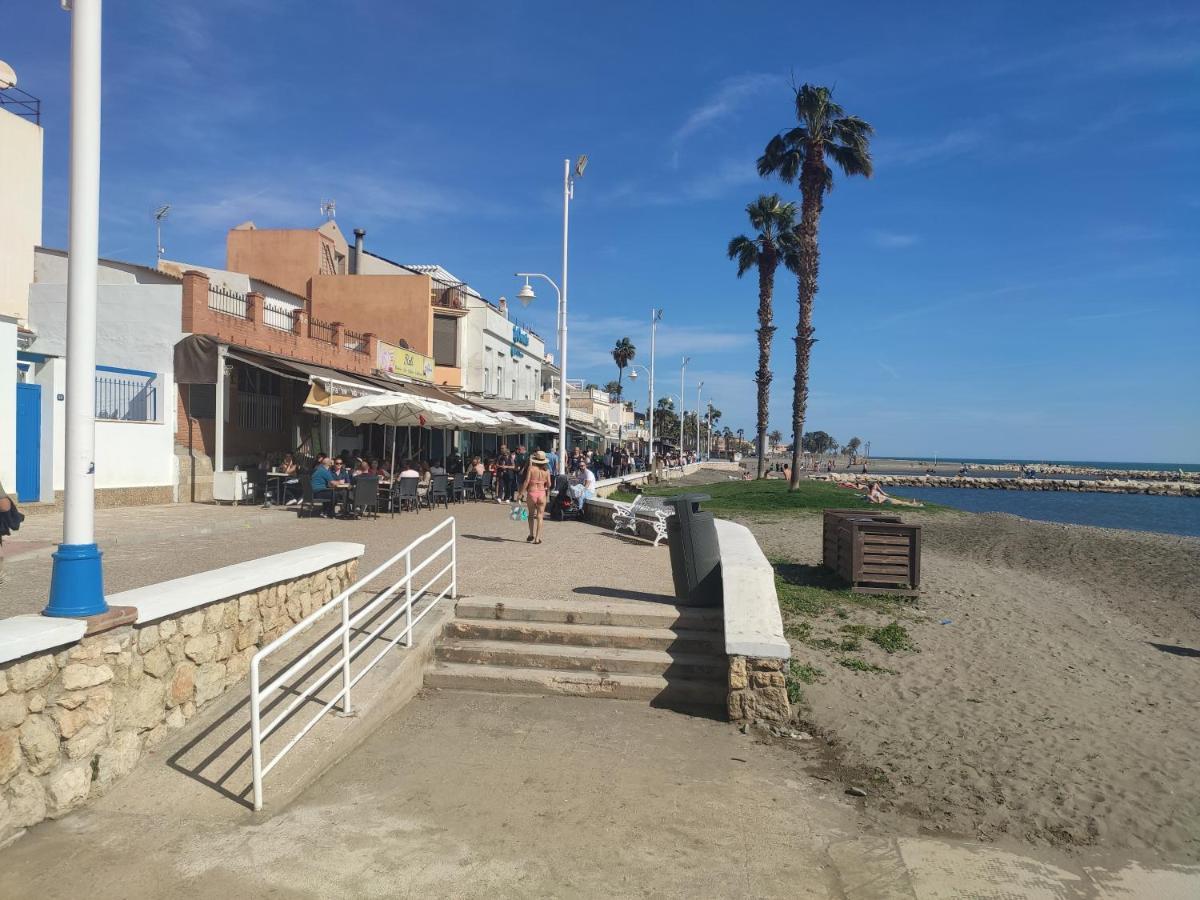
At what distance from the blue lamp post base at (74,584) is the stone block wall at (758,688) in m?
4.12

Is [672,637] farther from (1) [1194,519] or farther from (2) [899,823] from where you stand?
(1) [1194,519]

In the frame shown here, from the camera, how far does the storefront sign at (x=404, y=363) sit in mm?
26000

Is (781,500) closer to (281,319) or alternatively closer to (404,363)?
(404,363)

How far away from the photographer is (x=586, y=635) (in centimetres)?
691

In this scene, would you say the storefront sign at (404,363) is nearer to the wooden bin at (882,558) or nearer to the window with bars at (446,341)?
the window with bars at (446,341)

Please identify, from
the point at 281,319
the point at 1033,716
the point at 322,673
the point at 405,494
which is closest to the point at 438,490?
the point at 405,494

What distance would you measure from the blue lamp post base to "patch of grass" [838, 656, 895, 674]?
20.0 ft

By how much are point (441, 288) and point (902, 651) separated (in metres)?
30.5

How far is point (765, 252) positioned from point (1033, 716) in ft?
111

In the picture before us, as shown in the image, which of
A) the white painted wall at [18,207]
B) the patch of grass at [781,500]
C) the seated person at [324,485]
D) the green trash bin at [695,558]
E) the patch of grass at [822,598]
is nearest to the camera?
the green trash bin at [695,558]

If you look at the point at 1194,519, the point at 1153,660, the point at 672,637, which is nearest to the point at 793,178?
the point at 1153,660

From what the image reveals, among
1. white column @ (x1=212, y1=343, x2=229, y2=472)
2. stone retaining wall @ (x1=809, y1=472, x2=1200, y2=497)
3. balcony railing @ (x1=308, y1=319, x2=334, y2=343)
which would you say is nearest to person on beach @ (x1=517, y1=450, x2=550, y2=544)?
white column @ (x1=212, y1=343, x2=229, y2=472)

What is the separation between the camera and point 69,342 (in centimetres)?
408

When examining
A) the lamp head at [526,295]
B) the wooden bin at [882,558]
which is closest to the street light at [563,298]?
the lamp head at [526,295]
